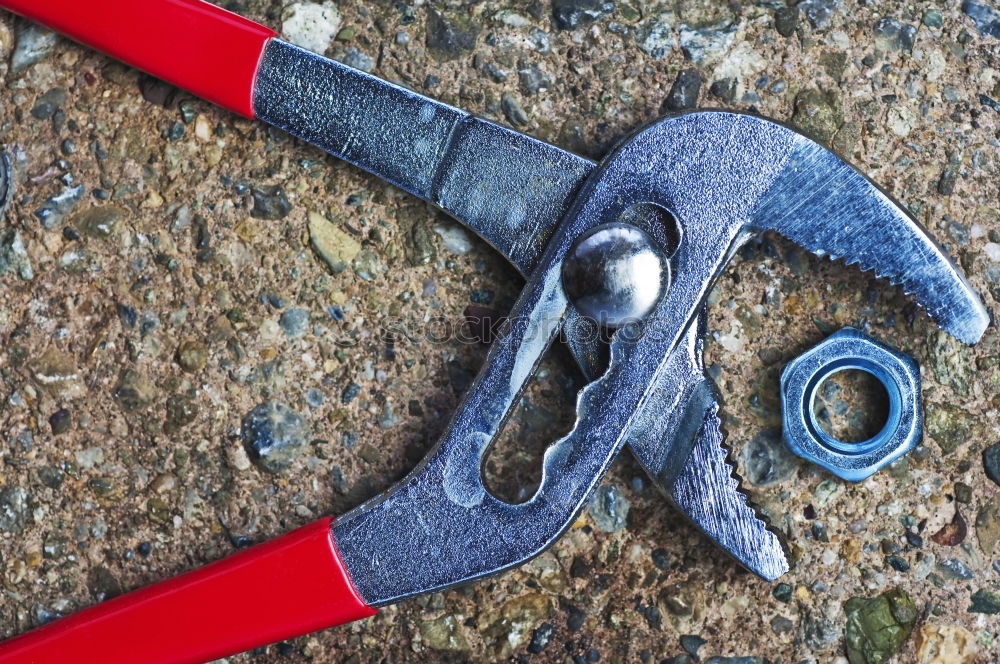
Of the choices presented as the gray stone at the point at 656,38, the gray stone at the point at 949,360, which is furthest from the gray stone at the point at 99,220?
the gray stone at the point at 949,360

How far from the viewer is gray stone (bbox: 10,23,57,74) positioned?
81.6 inches

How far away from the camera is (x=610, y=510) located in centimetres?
197

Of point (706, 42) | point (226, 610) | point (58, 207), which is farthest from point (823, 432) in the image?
point (58, 207)

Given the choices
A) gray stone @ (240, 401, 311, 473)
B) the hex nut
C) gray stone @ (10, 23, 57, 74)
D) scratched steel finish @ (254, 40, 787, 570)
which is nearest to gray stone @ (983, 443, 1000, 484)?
the hex nut

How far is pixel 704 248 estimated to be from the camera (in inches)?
67.8

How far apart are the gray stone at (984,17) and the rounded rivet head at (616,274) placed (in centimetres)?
93

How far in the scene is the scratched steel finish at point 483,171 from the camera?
1787 millimetres

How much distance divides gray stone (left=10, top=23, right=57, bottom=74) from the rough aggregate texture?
0.07 metres

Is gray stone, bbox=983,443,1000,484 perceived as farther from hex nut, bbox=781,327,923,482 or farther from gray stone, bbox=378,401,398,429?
gray stone, bbox=378,401,398,429

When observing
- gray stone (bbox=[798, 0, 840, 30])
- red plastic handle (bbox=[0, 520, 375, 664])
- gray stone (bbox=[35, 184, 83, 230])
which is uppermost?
gray stone (bbox=[798, 0, 840, 30])

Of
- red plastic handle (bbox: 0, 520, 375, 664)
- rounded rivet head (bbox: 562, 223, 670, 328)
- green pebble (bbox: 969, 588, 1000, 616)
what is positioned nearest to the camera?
rounded rivet head (bbox: 562, 223, 670, 328)

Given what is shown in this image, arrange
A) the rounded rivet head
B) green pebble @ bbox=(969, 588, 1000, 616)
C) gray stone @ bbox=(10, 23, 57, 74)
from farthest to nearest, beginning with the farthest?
gray stone @ bbox=(10, 23, 57, 74) < green pebble @ bbox=(969, 588, 1000, 616) < the rounded rivet head

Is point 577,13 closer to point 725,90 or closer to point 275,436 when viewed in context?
point 725,90

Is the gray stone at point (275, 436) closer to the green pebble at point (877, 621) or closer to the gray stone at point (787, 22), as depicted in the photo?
the green pebble at point (877, 621)
